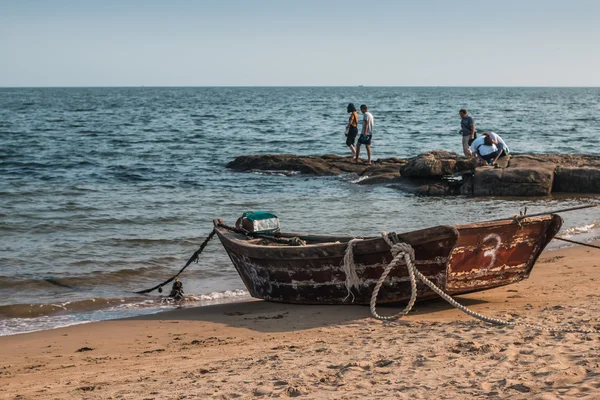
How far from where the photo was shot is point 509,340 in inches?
226

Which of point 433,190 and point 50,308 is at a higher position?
point 433,190

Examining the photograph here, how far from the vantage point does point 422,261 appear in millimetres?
7043

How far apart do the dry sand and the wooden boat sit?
0.23 metres

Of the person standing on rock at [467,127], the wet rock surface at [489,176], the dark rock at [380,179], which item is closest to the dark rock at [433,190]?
the wet rock surface at [489,176]

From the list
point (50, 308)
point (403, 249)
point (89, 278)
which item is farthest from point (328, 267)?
point (89, 278)

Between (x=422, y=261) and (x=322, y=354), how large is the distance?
1746 mm

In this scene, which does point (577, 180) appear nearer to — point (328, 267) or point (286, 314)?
point (328, 267)

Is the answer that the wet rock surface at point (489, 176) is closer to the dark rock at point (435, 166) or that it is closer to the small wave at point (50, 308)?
the dark rock at point (435, 166)

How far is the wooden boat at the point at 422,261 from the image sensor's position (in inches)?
275

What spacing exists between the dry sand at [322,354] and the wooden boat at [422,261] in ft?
0.74

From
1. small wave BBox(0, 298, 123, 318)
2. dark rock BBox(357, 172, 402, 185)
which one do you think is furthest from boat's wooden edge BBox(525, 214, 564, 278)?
dark rock BBox(357, 172, 402, 185)

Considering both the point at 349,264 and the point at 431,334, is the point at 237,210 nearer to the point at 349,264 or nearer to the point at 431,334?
the point at 349,264

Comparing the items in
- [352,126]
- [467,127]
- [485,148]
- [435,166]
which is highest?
[467,127]

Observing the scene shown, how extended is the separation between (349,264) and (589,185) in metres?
11.3
